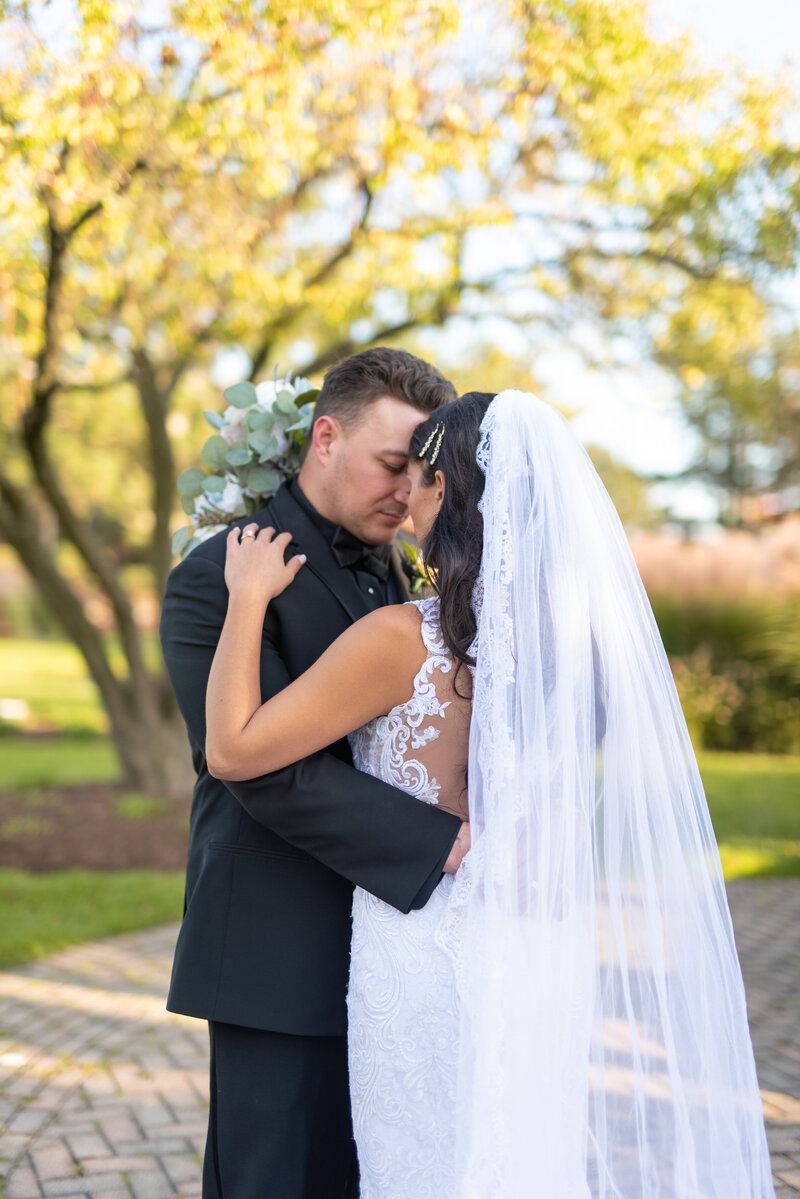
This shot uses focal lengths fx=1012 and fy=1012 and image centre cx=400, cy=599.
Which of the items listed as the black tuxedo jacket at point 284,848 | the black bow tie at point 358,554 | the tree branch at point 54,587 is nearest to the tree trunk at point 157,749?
the tree branch at point 54,587

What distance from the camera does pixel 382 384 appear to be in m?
2.50

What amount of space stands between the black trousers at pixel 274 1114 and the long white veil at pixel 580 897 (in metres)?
0.48

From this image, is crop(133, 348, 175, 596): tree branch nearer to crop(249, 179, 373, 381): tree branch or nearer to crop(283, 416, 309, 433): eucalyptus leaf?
crop(249, 179, 373, 381): tree branch

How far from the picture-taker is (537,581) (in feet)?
6.68

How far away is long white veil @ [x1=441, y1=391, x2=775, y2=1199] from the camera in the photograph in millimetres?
1854

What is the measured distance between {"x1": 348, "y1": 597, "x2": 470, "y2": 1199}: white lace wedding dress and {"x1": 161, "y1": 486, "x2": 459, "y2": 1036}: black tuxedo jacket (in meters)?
0.06

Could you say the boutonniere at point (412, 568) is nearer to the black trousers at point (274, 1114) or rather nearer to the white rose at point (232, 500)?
the white rose at point (232, 500)

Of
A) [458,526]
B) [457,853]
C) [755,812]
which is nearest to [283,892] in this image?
[457,853]

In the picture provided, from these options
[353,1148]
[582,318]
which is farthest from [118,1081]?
[582,318]

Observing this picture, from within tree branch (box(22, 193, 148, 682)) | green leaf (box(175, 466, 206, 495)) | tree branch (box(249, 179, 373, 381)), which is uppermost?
tree branch (box(249, 179, 373, 381))

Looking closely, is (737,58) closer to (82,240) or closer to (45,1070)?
(82,240)

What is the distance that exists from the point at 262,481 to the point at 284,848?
1.02 meters

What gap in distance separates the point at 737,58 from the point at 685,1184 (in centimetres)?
615

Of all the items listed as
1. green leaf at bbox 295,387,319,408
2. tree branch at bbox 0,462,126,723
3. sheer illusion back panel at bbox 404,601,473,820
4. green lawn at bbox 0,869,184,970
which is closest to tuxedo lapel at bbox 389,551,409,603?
green leaf at bbox 295,387,319,408
